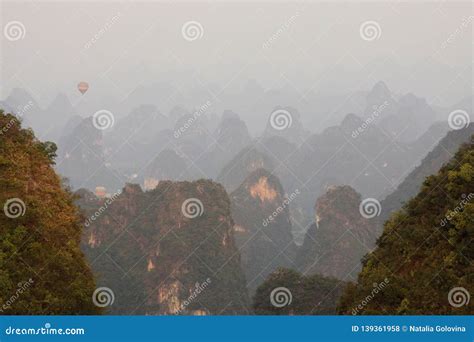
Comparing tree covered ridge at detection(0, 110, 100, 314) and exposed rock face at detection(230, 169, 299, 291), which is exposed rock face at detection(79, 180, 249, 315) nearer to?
exposed rock face at detection(230, 169, 299, 291)

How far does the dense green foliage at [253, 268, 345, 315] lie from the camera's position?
1435 inches

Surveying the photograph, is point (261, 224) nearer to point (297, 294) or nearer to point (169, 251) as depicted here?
point (169, 251)

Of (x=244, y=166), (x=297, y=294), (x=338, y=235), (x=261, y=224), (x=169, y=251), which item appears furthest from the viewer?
(x=244, y=166)

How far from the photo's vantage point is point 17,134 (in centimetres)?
1934

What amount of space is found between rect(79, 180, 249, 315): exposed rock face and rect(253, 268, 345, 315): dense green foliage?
1562cm

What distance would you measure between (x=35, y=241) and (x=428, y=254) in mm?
13149

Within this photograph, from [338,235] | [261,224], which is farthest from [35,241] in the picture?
[261,224]

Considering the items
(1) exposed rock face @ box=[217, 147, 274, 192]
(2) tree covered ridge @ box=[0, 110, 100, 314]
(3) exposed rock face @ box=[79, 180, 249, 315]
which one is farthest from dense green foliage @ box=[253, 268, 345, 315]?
(1) exposed rock face @ box=[217, 147, 274, 192]

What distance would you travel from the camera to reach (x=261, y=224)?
9981cm

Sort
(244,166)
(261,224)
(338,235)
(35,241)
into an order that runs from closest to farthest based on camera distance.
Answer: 1. (35,241)
2. (338,235)
3. (261,224)
4. (244,166)

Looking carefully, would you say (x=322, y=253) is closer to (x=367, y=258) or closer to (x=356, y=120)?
(x=367, y=258)

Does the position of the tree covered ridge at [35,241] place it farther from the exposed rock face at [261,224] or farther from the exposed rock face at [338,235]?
the exposed rock face at [261,224]

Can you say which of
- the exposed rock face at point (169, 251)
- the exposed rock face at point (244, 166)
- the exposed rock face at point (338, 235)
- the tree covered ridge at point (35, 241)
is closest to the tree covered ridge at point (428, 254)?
the tree covered ridge at point (35, 241)

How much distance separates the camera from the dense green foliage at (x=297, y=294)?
3644 cm
